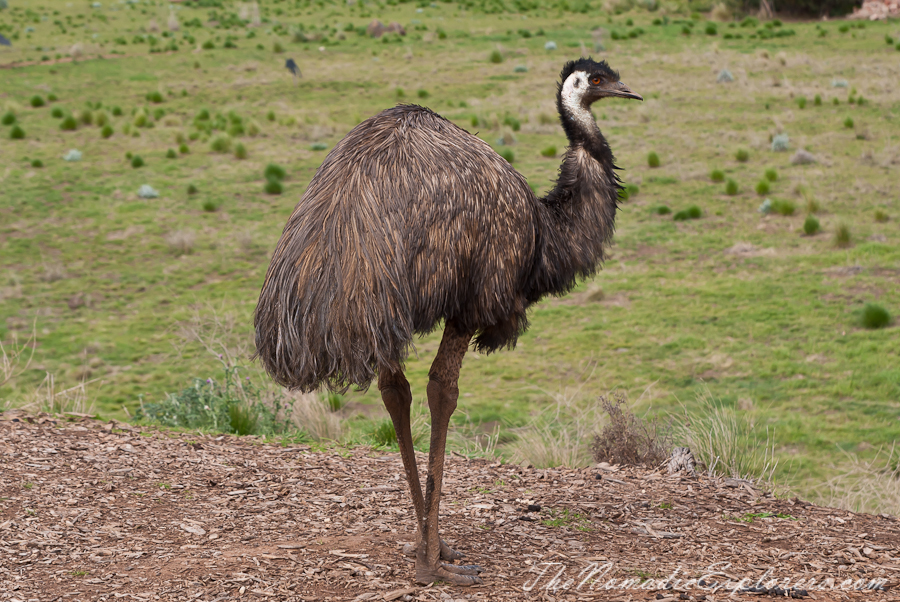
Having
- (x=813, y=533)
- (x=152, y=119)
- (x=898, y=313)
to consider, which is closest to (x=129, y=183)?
(x=152, y=119)

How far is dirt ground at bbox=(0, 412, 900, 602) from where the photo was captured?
5.11 m

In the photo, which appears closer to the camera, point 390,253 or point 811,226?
point 390,253

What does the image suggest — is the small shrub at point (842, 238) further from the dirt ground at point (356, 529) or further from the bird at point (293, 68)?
the bird at point (293, 68)

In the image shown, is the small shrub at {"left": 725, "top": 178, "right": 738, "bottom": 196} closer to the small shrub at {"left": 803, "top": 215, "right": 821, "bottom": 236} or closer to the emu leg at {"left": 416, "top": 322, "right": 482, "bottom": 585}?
the small shrub at {"left": 803, "top": 215, "right": 821, "bottom": 236}

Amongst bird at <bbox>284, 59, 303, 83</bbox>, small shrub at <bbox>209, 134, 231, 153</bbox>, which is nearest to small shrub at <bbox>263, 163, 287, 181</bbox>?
small shrub at <bbox>209, 134, 231, 153</bbox>

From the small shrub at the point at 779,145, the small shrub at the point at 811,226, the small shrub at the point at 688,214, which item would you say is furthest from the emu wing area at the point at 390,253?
the small shrub at the point at 779,145

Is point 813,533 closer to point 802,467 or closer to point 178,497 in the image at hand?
point 802,467

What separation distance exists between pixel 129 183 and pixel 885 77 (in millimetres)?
21441

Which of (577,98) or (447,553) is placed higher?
(577,98)

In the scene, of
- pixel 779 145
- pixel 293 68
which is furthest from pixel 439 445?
pixel 293 68

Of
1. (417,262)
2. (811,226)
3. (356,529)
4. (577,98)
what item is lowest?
(356,529)

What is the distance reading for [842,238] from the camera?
1541 centimetres

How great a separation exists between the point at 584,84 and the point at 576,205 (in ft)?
2.81

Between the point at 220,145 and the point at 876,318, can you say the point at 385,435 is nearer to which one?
the point at 876,318
